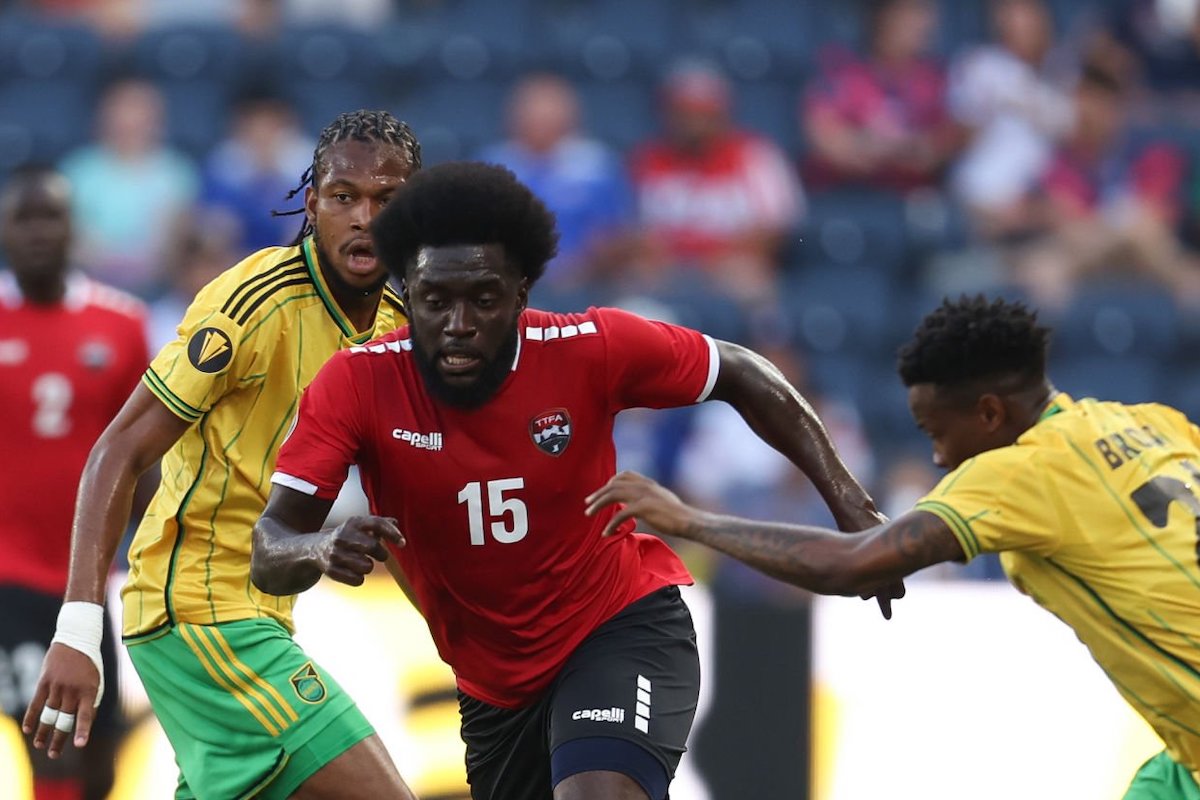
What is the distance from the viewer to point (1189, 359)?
11812mm

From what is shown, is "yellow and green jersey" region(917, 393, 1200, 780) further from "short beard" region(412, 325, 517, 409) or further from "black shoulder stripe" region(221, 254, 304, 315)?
"black shoulder stripe" region(221, 254, 304, 315)

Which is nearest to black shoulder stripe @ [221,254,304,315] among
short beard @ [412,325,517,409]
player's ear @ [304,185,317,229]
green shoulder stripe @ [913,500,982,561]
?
player's ear @ [304,185,317,229]

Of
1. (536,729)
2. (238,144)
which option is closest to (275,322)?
(536,729)

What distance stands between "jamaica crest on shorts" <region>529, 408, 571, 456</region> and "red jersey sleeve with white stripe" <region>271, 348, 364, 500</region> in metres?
0.46

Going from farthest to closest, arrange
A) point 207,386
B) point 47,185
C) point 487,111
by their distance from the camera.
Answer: point 487,111 < point 47,185 < point 207,386

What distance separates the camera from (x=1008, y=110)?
42.0 feet

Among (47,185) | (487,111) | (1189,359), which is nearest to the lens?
(47,185)

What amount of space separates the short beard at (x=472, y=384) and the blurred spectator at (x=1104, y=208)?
7.35 meters

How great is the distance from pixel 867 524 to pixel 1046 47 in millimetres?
8826

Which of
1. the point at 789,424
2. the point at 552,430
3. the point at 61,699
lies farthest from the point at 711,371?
the point at 61,699

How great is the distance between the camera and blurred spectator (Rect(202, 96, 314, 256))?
11.6m

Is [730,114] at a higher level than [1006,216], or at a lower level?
higher

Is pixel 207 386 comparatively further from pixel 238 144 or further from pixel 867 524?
pixel 238 144

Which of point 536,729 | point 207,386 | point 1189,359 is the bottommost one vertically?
point 536,729
